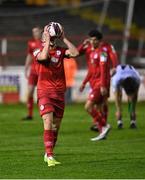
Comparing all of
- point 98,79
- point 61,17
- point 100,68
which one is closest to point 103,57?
point 100,68

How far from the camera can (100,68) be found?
1772 cm

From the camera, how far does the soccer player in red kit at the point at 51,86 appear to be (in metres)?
13.2

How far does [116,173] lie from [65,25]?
962 inches

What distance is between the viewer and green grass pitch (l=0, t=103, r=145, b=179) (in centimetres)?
1216

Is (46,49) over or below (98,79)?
over

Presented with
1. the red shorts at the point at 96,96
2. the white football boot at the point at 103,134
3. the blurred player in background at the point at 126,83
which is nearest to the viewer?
the white football boot at the point at 103,134

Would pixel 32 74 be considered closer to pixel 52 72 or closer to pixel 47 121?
pixel 52 72

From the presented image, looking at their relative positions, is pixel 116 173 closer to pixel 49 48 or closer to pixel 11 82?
pixel 49 48

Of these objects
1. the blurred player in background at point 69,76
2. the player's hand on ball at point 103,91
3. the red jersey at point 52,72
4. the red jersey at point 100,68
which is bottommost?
the blurred player in background at point 69,76

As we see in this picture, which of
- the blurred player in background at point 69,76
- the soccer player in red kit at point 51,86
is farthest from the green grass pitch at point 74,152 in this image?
the blurred player in background at point 69,76

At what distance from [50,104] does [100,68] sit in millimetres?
4578

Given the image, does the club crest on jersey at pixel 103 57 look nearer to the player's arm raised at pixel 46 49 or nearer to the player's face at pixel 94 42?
→ the player's face at pixel 94 42

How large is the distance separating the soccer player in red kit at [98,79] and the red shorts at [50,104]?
3740mm

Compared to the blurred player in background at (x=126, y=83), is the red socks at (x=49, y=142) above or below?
above
